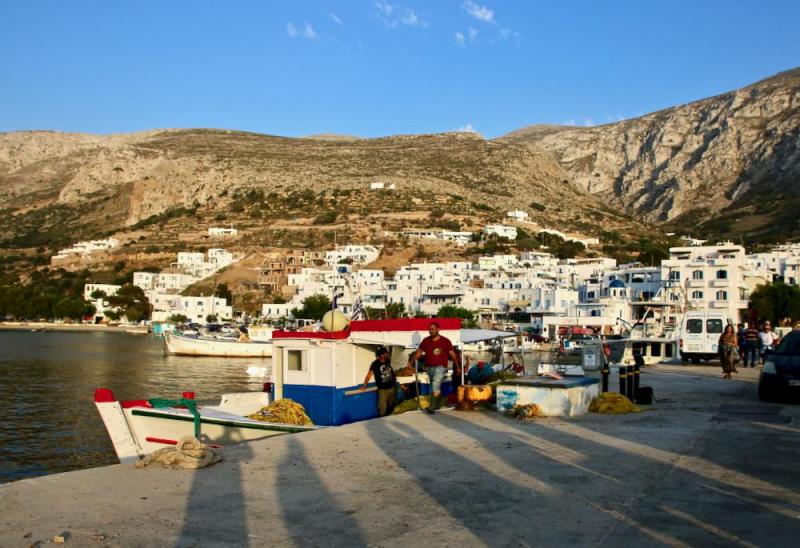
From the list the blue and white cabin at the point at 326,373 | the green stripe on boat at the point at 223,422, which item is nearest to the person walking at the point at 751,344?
the blue and white cabin at the point at 326,373

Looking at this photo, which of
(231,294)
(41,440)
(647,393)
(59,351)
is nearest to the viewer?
(647,393)

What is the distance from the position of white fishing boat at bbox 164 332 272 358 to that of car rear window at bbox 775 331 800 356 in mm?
54743

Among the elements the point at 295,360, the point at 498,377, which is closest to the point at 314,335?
the point at 295,360

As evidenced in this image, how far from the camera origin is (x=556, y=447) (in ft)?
29.1

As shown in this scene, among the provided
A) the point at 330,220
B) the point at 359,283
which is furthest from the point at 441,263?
the point at 330,220

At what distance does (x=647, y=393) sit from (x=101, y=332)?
109874 millimetres

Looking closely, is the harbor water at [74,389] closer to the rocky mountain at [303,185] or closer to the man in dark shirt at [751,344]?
the man in dark shirt at [751,344]

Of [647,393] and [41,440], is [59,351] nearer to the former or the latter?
[41,440]

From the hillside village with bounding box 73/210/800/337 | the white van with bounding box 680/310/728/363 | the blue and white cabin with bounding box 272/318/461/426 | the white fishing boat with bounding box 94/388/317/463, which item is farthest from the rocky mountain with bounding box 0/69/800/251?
the white fishing boat with bounding box 94/388/317/463

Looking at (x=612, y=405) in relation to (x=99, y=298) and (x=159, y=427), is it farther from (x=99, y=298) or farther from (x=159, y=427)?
(x=99, y=298)

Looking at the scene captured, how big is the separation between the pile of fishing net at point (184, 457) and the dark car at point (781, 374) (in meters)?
10.6

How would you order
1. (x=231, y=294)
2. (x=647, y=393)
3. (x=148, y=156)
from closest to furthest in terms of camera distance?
(x=647, y=393)
(x=231, y=294)
(x=148, y=156)

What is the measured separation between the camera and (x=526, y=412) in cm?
1128

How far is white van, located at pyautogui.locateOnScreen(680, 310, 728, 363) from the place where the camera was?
28906 mm
